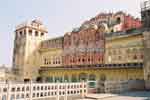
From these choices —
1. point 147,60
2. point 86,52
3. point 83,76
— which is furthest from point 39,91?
point 86,52

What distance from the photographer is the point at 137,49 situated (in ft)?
75.4

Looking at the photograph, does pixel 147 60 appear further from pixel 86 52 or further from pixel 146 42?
pixel 86 52

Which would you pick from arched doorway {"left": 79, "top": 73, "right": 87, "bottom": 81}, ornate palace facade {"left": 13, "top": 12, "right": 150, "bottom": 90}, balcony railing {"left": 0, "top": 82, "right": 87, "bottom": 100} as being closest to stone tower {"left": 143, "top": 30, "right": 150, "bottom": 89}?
ornate palace facade {"left": 13, "top": 12, "right": 150, "bottom": 90}

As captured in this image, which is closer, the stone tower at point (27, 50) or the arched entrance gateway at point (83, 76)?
the arched entrance gateway at point (83, 76)

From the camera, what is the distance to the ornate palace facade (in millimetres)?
23641

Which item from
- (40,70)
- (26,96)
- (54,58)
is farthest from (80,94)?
(40,70)

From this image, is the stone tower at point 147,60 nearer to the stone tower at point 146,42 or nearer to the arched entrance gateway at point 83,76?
the stone tower at point 146,42

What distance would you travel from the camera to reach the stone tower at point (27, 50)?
119 ft

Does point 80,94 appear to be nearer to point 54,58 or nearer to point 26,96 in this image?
point 26,96

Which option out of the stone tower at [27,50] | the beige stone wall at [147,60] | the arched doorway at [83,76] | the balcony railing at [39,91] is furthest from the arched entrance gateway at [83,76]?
the balcony railing at [39,91]

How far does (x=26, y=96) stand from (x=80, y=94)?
435 cm

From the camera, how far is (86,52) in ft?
95.9

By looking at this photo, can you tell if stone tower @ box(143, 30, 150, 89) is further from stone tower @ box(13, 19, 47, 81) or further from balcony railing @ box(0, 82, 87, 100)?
stone tower @ box(13, 19, 47, 81)

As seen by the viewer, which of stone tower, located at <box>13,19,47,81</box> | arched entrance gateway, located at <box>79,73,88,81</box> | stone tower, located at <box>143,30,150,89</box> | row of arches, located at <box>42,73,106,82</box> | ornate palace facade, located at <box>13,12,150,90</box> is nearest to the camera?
stone tower, located at <box>143,30,150,89</box>
